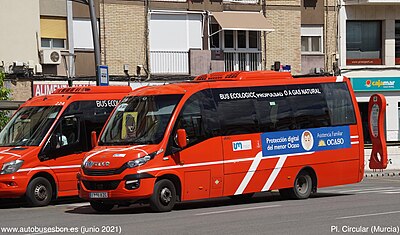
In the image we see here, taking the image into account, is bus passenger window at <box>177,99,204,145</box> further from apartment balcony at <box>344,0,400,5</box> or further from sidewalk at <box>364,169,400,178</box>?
apartment balcony at <box>344,0,400,5</box>

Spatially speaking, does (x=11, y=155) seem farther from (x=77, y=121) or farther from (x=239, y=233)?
(x=239, y=233)

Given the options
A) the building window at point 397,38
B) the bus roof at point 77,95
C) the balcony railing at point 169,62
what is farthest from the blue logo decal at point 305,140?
the building window at point 397,38

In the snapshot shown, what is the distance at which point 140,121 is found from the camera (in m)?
17.3

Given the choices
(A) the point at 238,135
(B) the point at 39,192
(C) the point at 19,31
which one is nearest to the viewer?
(A) the point at 238,135

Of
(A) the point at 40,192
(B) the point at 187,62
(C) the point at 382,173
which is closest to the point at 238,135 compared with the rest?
(A) the point at 40,192

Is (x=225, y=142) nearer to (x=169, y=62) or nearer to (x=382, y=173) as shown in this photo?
(x=382, y=173)

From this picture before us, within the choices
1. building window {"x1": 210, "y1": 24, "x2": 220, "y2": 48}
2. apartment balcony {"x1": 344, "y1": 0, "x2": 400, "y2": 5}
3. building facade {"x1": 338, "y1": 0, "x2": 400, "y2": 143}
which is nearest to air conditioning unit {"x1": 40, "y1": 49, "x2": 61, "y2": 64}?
building window {"x1": 210, "y1": 24, "x2": 220, "y2": 48}

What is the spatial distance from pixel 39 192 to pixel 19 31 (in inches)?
566

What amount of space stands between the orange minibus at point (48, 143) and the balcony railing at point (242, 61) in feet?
56.2

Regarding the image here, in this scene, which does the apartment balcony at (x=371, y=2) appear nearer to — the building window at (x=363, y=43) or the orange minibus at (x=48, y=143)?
the building window at (x=363, y=43)

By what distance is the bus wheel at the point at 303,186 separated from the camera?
64.1 ft

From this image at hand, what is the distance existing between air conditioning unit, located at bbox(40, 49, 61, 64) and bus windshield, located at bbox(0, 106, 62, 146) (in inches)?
494

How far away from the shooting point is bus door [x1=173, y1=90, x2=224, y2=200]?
17.2m

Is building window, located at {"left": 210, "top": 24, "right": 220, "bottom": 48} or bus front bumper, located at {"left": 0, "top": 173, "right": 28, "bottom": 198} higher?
building window, located at {"left": 210, "top": 24, "right": 220, "bottom": 48}
